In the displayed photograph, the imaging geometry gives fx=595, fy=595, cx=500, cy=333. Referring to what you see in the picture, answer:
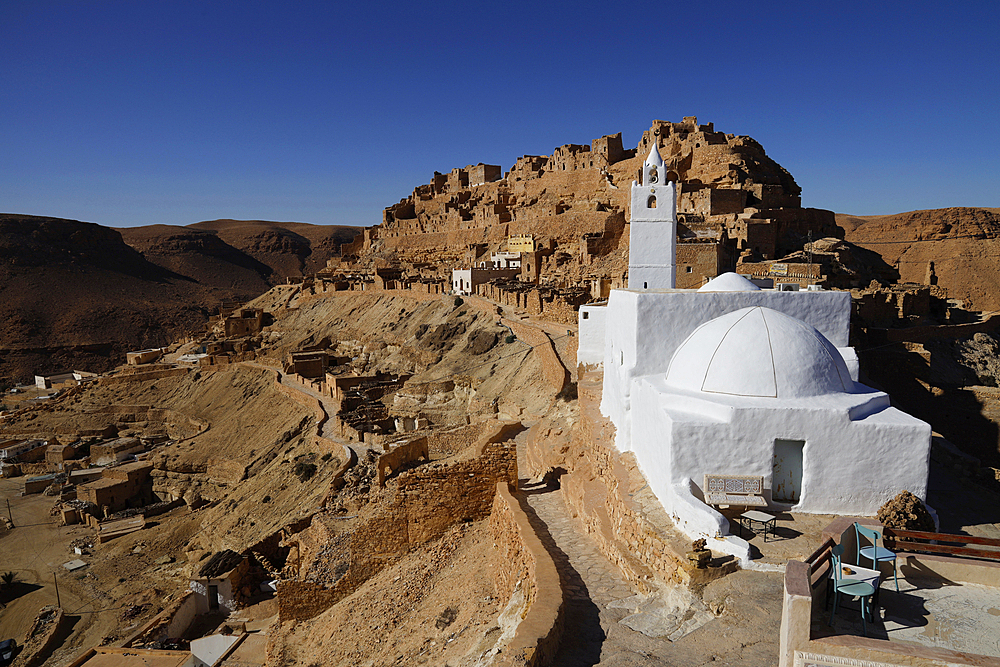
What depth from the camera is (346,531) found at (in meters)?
10.4

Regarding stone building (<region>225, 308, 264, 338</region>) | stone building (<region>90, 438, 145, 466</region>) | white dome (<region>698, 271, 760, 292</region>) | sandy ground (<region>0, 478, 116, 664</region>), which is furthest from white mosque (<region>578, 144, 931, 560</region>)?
stone building (<region>225, 308, 264, 338</region>)

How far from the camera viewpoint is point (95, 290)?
67.9 meters

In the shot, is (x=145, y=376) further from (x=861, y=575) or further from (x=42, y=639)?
(x=861, y=575)

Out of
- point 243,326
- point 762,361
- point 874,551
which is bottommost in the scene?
point 243,326

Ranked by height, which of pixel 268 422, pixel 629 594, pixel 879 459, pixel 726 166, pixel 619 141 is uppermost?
pixel 619 141

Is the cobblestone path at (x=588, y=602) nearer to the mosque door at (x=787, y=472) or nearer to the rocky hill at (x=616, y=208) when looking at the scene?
the mosque door at (x=787, y=472)

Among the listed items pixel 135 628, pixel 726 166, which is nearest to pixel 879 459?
pixel 135 628

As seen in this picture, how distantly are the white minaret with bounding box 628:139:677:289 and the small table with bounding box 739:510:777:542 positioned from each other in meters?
6.99

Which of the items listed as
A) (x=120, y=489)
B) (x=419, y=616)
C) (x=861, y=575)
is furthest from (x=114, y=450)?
(x=861, y=575)

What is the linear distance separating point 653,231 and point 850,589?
9.30 m

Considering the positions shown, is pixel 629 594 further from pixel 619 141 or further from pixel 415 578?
pixel 619 141

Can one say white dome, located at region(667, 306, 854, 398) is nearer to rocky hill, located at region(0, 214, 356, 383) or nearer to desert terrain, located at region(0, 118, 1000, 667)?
desert terrain, located at region(0, 118, 1000, 667)

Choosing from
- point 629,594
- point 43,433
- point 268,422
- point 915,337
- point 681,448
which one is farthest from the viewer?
point 43,433

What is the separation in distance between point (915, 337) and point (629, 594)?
15.9m
